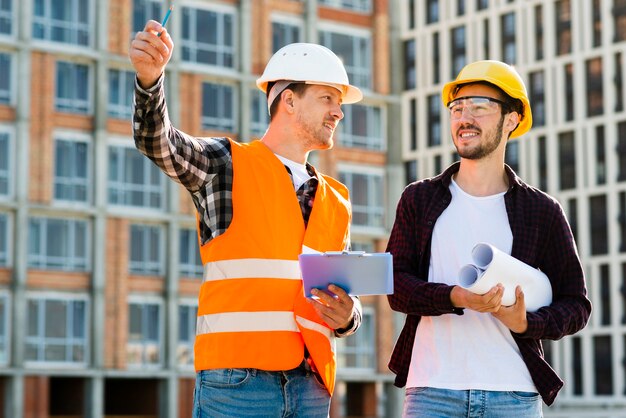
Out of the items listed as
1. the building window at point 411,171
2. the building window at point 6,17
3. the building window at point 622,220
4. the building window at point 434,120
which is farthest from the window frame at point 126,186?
the building window at point 622,220

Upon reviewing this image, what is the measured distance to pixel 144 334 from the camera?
148 feet

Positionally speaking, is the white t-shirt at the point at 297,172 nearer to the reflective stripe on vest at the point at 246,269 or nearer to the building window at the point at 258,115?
the reflective stripe on vest at the point at 246,269

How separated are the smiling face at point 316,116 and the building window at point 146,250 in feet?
131

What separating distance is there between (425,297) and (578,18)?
6278 centimetres

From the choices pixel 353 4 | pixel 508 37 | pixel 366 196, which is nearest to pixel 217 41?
pixel 353 4

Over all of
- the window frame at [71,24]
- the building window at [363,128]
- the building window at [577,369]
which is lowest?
the building window at [577,369]

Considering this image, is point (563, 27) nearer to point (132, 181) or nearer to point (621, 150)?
point (621, 150)

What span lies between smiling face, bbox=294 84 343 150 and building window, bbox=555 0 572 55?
62286 millimetres

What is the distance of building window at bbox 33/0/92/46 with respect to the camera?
4481 cm

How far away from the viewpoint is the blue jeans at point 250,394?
551cm

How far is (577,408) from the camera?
65.2 m

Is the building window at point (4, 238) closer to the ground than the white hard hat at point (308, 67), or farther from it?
farther from it

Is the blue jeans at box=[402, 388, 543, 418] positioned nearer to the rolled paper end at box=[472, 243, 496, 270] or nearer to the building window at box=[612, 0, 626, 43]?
the rolled paper end at box=[472, 243, 496, 270]

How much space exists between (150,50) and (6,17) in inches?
1607
